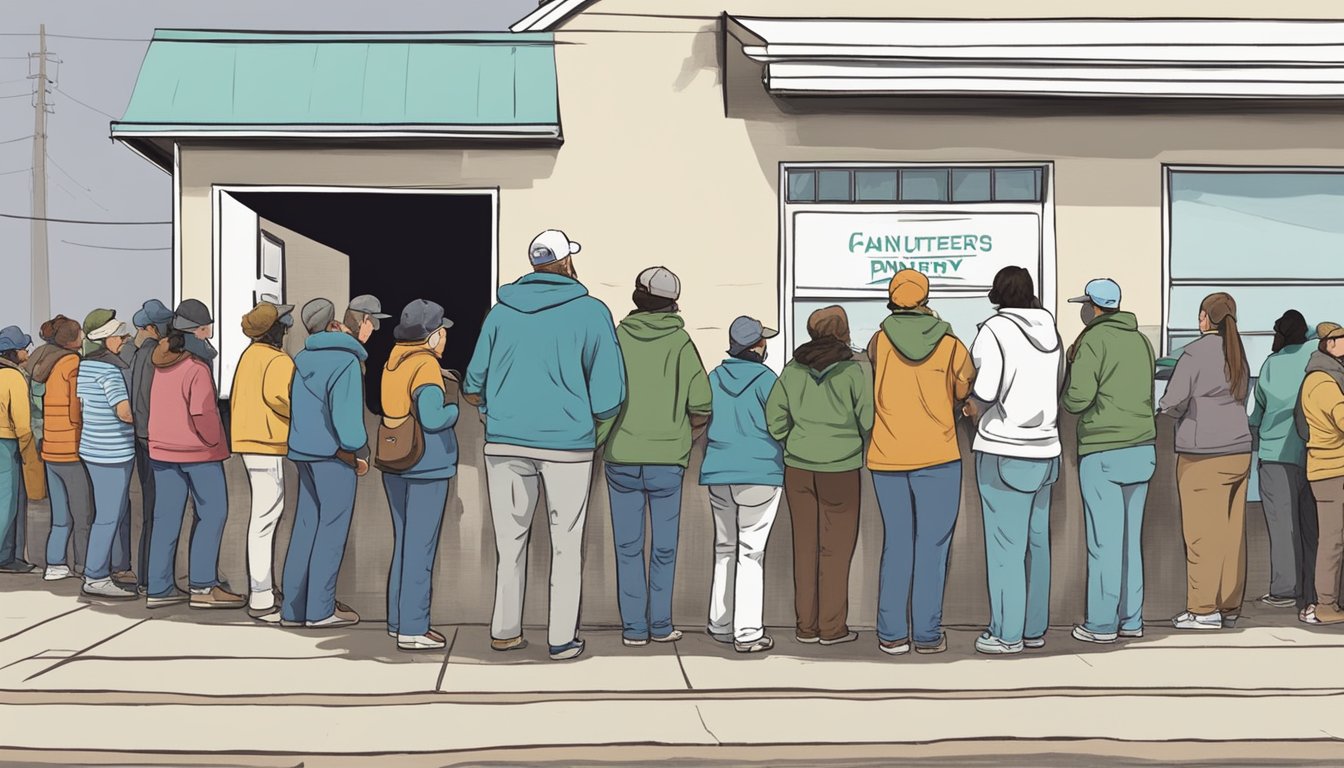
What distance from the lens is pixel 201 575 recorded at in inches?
293

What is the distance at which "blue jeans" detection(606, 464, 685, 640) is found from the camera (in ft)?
21.2

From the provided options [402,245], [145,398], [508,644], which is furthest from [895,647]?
[402,245]

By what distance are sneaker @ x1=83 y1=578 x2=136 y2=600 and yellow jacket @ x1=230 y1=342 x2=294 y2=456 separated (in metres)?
1.73

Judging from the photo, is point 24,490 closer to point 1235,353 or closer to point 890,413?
point 890,413

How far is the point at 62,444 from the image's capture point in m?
8.66

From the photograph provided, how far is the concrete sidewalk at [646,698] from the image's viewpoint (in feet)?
15.8

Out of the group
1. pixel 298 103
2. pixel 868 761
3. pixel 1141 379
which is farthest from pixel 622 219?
pixel 868 761

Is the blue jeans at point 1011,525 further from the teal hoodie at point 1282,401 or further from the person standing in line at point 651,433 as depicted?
the teal hoodie at point 1282,401

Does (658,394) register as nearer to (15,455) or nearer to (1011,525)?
(1011,525)

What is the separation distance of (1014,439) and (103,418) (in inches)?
232

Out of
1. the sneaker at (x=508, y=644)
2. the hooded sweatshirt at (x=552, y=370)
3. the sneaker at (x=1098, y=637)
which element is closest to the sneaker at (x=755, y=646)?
the sneaker at (x=508, y=644)

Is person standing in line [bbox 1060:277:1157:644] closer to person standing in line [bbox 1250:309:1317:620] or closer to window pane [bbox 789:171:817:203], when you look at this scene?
person standing in line [bbox 1250:309:1317:620]

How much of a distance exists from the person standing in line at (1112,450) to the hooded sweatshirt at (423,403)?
3.49 meters

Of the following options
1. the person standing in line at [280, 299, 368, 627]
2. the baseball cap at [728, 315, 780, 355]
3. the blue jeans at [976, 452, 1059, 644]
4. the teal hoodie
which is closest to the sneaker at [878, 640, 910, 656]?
the blue jeans at [976, 452, 1059, 644]
